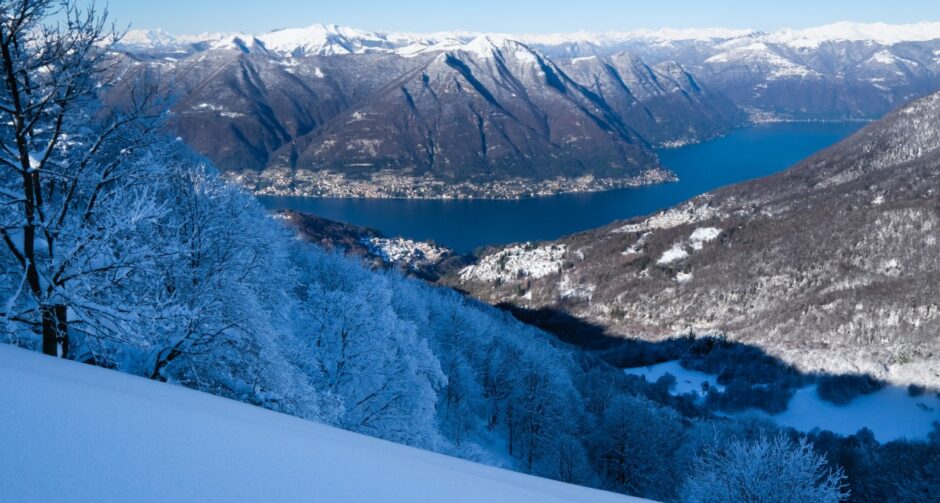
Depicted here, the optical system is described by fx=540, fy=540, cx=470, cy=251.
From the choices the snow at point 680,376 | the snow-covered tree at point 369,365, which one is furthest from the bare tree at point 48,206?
the snow at point 680,376

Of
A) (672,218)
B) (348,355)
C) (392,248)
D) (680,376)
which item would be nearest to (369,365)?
(348,355)

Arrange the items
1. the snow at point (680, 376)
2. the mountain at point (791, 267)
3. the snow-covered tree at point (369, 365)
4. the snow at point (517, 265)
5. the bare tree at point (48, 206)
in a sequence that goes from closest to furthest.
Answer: the bare tree at point (48, 206) < the snow-covered tree at point (369, 365) < the snow at point (680, 376) < the mountain at point (791, 267) < the snow at point (517, 265)

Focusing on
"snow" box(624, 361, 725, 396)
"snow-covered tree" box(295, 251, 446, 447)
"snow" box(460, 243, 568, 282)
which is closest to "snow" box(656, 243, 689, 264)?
"snow" box(460, 243, 568, 282)

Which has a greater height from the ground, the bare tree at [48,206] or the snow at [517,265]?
the bare tree at [48,206]

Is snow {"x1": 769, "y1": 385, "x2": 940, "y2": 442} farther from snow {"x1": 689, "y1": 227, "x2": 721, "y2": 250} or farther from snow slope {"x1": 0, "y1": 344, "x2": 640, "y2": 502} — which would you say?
snow {"x1": 689, "y1": 227, "x2": 721, "y2": 250}

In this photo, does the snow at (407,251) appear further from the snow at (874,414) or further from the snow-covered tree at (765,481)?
the snow-covered tree at (765,481)

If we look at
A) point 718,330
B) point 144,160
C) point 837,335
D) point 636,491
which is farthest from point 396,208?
point 144,160
